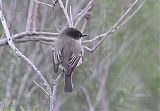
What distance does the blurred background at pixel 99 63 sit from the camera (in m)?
6.68

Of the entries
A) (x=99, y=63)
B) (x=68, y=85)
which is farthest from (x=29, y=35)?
(x=99, y=63)

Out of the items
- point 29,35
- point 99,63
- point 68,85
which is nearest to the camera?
point 29,35

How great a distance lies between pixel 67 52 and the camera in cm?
558

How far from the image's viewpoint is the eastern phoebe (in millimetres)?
5465

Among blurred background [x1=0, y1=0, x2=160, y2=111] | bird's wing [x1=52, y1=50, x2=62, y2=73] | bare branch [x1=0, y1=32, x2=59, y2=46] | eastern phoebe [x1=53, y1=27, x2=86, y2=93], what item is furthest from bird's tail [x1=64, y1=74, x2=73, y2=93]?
blurred background [x1=0, y1=0, x2=160, y2=111]

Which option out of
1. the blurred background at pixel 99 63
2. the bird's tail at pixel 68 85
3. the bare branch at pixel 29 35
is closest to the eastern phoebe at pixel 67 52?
the bird's tail at pixel 68 85

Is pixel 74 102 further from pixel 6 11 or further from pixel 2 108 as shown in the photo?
pixel 2 108

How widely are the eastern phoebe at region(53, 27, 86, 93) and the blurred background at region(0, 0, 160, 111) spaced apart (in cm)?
63

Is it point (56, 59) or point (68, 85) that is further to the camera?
point (56, 59)

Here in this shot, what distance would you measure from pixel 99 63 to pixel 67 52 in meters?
1.79

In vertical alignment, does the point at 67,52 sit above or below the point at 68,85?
above

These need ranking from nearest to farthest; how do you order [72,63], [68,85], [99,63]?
[68,85] → [72,63] → [99,63]

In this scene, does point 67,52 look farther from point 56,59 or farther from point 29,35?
point 29,35

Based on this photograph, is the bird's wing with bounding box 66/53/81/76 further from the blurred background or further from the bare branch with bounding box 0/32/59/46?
the blurred background
